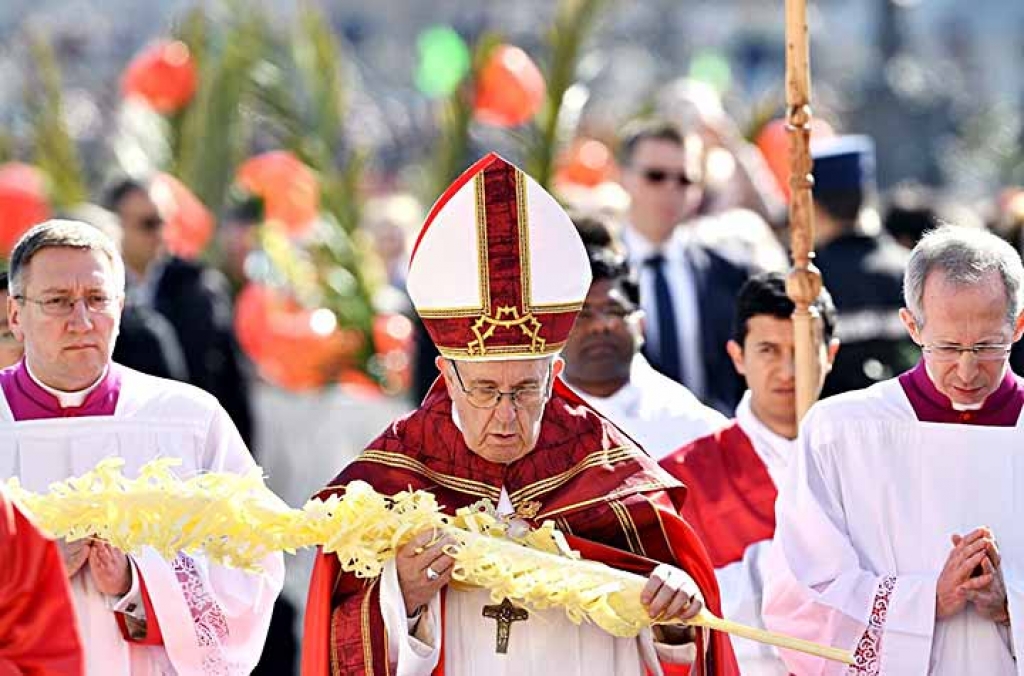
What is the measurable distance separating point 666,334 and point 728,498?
6.73ft

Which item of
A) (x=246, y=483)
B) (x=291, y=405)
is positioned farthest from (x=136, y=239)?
(x=246, y=483)

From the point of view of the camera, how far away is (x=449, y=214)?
5.50m

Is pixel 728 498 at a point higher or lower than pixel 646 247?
lower

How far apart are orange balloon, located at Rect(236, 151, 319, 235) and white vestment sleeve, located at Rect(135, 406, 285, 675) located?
21.8 ft

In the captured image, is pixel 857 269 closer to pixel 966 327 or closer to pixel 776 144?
pixel 966 327

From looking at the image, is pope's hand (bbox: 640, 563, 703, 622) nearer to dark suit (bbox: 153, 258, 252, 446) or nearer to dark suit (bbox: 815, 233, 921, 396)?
dark suit (bbox: 815, 233, 921, 396)

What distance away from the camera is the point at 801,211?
6809mm

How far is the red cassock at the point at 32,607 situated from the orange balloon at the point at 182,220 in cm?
682

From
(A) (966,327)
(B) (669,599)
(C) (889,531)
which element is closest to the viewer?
(B) (669,599)

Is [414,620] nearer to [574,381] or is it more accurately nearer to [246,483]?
[246,483]

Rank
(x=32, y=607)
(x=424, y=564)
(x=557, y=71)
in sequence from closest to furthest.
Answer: (x=32, y=607), (x=424, y=564), (x=557, y=71)

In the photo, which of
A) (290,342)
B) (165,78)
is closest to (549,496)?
(290,342)

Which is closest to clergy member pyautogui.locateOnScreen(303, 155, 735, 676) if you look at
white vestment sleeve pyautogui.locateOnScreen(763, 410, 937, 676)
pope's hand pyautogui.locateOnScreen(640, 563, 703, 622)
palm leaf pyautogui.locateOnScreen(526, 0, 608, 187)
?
pope's hand pyautogui.locateOnScreen(640, 563, 703, 622)

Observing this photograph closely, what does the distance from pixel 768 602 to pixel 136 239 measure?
5153 mm
